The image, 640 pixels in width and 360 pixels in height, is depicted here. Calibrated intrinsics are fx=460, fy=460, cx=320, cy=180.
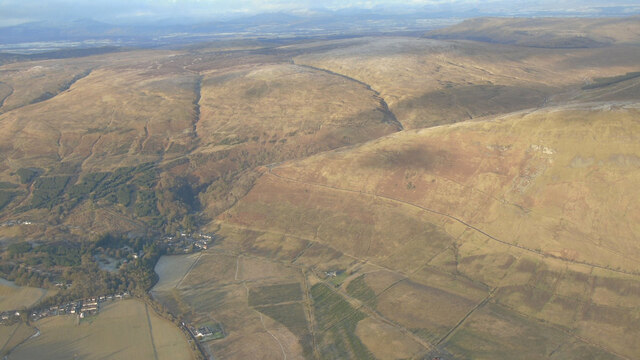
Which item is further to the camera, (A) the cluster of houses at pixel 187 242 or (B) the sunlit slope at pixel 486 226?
(A) the cluster of houses at pixel 187 242

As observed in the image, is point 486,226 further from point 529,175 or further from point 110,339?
point 110,339

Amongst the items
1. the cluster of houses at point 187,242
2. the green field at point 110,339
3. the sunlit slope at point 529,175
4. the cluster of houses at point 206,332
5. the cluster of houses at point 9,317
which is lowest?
the cluster of houses at point 187,242

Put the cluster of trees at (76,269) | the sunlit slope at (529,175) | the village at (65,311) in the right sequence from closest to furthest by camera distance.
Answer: the village at (65,311) < the cluster of trees at (76,269) < the sunlit slope at (529,175)

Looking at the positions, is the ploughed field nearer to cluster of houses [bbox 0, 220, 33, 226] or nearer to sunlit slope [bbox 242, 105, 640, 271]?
sunlit slope [bbox 242, 105, 640, 271]

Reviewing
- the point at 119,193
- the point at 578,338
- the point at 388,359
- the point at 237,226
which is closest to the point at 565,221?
the point at 578,338

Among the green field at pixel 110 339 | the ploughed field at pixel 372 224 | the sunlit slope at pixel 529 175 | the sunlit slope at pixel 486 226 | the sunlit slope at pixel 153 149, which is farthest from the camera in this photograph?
the sunlit slope at pixel 153 149

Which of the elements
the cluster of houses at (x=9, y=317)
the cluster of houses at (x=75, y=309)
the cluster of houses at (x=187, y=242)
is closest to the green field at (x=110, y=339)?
the cluster of houses at (x=75, y=309)

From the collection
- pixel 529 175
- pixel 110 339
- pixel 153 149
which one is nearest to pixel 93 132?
pixel 153 149

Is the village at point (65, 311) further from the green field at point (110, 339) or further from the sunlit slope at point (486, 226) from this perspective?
the sunlit slope at point (486, 226)
